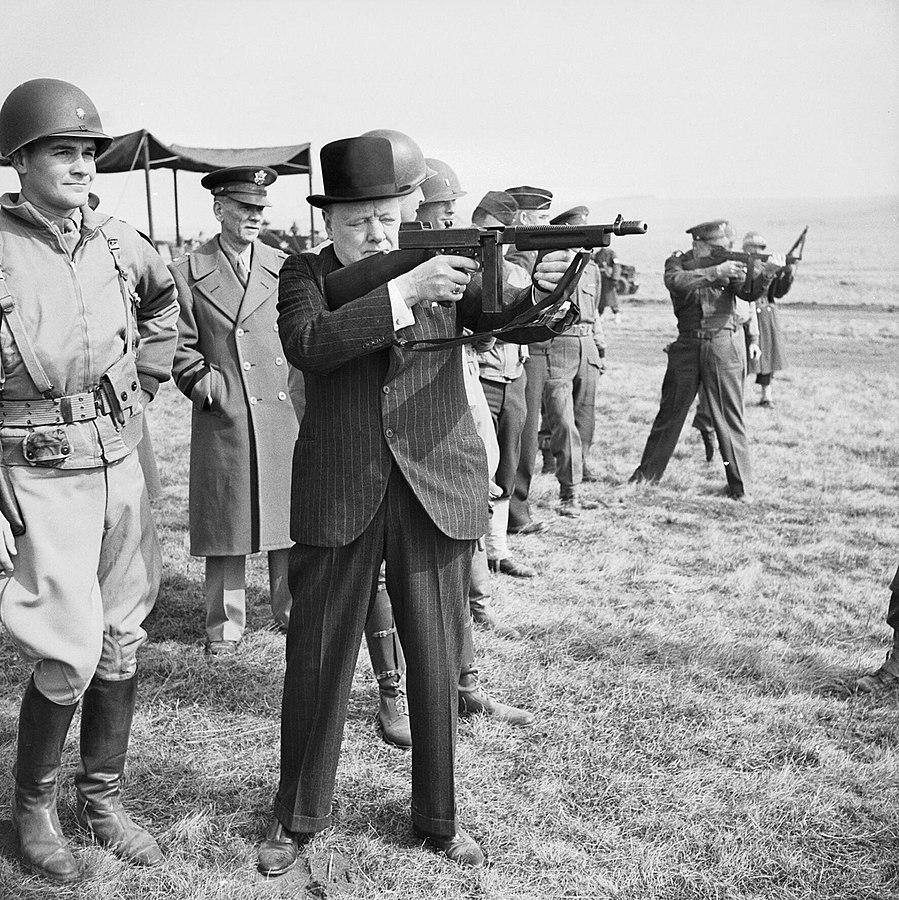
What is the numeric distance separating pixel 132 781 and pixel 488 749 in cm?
141

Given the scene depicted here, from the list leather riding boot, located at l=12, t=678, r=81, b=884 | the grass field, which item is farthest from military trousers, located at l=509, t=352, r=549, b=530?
leather riding boot, located at l=12, t=678, r=81, b=884

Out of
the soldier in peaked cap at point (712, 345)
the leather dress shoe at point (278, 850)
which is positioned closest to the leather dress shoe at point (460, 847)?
the leather dress shoe at point (278, 850)

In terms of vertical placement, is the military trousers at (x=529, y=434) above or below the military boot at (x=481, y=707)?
above

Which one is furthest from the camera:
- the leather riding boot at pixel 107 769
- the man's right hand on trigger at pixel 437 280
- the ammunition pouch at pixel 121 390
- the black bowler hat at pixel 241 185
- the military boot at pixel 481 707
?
the black bowler hat at pixel 241 185

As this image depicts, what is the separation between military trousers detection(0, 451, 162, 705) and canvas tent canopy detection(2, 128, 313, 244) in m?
17.9

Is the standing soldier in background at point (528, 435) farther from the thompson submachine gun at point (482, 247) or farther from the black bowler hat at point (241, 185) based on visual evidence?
the thompson submachine gun at point (482, 247)

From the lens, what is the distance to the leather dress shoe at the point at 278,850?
3.32 meters

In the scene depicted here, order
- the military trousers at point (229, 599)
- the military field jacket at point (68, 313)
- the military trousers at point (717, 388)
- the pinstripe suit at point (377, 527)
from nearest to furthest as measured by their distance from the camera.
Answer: the military field jacket at point (68, 313)
the pinstripe suit at point (377, 527)
the military trousers at point (229, 599)
the military trousers at point (717, 388)

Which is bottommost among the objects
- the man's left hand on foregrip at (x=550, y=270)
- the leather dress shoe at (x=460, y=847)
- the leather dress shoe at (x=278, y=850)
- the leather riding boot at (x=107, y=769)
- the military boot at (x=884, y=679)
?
the military boot at (x=884, y=679)

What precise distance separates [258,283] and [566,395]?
11.5ft

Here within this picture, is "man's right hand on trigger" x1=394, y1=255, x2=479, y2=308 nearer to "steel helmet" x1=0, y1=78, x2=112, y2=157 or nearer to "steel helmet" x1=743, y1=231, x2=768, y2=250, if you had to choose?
"steel helmet" x1=0, y1=78, x2=112, y2=157

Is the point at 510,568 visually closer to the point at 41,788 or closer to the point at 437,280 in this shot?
the point at 41,788

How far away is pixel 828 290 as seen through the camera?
41750mm

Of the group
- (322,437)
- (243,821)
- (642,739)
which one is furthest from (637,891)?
(322,437)
